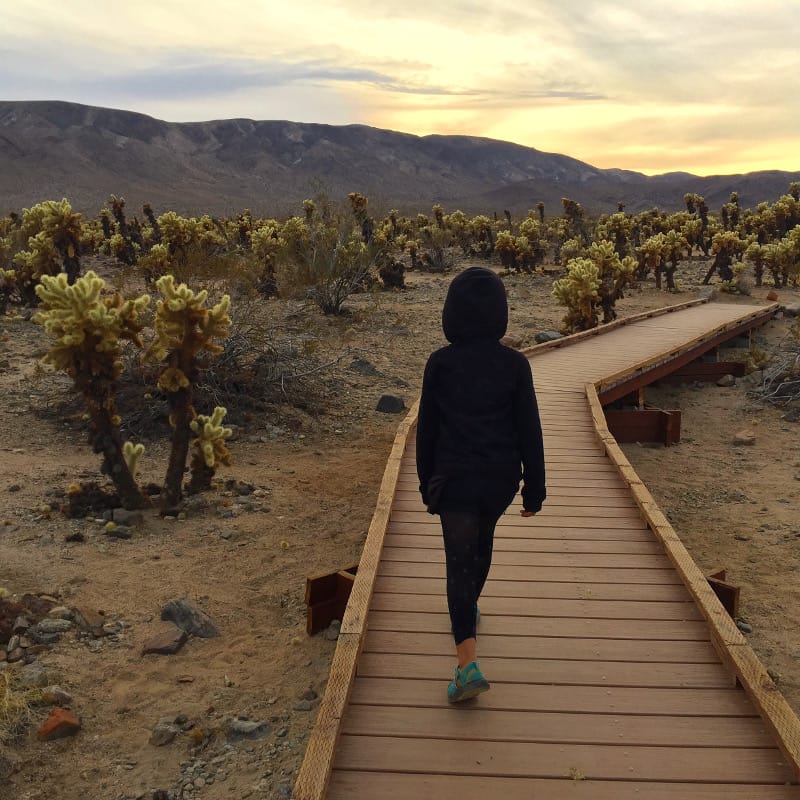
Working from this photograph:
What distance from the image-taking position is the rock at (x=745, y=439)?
10125 millimetres

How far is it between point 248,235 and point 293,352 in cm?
1885

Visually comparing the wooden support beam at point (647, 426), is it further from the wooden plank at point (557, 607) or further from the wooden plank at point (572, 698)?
the wooden plank at point (572, 698)

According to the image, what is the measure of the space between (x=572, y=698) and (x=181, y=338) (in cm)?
450

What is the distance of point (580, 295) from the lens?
50.4ft

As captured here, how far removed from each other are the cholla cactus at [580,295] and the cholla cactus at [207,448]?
10.1m

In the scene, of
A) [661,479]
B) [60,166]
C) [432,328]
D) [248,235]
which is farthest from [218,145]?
[661,479]

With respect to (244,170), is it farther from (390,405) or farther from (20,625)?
(20,625)

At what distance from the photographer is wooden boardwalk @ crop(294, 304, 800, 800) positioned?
2809 mm

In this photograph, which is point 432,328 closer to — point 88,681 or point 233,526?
point 233,526

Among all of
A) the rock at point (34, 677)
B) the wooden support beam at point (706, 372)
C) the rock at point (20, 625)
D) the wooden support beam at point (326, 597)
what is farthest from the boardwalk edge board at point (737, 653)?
the wooden support beam at point (706, 372)

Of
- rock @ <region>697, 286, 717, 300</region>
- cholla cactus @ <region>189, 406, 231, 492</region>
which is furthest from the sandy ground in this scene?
rock @ <region>697, 286, 717, 300</region>

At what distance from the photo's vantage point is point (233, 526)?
6680 millimetres

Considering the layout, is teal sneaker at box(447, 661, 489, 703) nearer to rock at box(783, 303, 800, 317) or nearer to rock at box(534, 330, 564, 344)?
rock at box(534, 330, 564, 344)

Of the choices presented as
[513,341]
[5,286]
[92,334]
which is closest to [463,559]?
[92,334]
